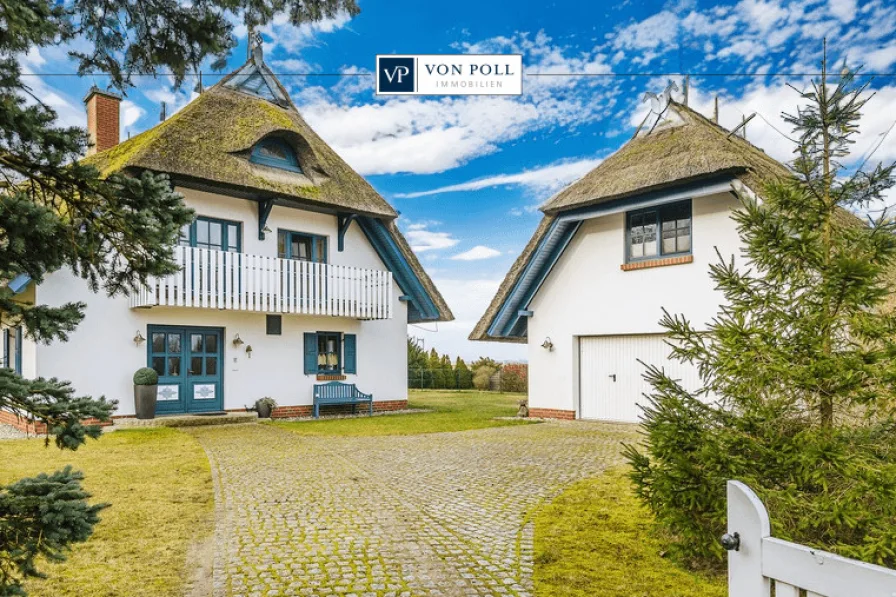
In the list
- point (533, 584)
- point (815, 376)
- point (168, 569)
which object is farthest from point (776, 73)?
point (168, 569)

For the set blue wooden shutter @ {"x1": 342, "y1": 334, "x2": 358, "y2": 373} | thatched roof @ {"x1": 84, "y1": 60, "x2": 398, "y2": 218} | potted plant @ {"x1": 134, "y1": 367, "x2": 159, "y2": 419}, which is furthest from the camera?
blue wooden shutter @ {"x1": 342, "y1": 334, "x2": 358, "y2": 373}

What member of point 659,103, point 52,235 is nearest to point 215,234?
point 659,103

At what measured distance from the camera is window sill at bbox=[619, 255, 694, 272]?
1413 cm

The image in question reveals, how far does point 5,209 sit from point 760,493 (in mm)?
4357

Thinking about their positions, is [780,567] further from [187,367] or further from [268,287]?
[187,367]

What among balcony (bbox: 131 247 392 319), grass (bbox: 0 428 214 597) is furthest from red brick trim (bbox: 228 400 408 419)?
grass (bbox: 0 428 214 597)

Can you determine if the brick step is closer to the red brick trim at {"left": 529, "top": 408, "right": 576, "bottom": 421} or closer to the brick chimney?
the red brick trim at {"left": 529, "top": 408, "right": 576, "bottom": 421}

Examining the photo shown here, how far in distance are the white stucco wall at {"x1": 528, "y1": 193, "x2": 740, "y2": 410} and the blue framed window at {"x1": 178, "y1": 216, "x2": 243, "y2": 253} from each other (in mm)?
7806

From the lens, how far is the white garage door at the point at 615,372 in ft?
48.9

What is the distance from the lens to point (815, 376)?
4070 mm

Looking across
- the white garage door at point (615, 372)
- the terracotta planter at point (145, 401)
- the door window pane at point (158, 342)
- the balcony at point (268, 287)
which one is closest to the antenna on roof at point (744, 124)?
the white garage door at point (615, 372)

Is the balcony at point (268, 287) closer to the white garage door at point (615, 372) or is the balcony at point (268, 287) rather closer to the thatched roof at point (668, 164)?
the thatched roof at point (668, 164)

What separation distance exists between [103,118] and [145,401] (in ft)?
27.6

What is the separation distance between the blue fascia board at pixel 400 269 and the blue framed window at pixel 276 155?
2.39 meters
